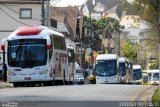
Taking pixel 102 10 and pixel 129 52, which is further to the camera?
pixel 102 10

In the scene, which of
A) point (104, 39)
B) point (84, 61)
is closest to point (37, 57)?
point (84, 61)

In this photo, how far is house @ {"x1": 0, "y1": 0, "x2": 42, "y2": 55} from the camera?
63938 mm

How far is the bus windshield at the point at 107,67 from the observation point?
5843cm

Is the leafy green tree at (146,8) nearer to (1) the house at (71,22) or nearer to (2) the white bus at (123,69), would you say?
(2) the white bus at (123,69)

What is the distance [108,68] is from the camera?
192ft

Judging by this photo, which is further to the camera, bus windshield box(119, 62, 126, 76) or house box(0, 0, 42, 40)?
house box(0, 0, 42, 40)

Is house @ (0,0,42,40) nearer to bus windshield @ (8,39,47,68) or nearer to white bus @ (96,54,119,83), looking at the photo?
white bus @ (96,54,119,83)

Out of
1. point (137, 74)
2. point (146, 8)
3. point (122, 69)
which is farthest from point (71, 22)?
point (146, 8)

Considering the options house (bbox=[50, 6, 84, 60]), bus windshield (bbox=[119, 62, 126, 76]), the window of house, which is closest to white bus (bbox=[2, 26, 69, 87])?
the window of house

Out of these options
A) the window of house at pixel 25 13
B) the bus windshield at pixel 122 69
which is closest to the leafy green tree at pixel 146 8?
the bus windshield at pixel 122 69

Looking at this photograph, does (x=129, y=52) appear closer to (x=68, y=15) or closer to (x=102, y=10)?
(x=68, y=15)

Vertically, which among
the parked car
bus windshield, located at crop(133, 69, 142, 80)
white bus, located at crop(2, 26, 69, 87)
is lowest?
bus windshield, located at crop(133, 69, 142, 80)

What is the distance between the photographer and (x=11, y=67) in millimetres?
35594

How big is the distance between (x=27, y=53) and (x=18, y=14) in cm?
2946
